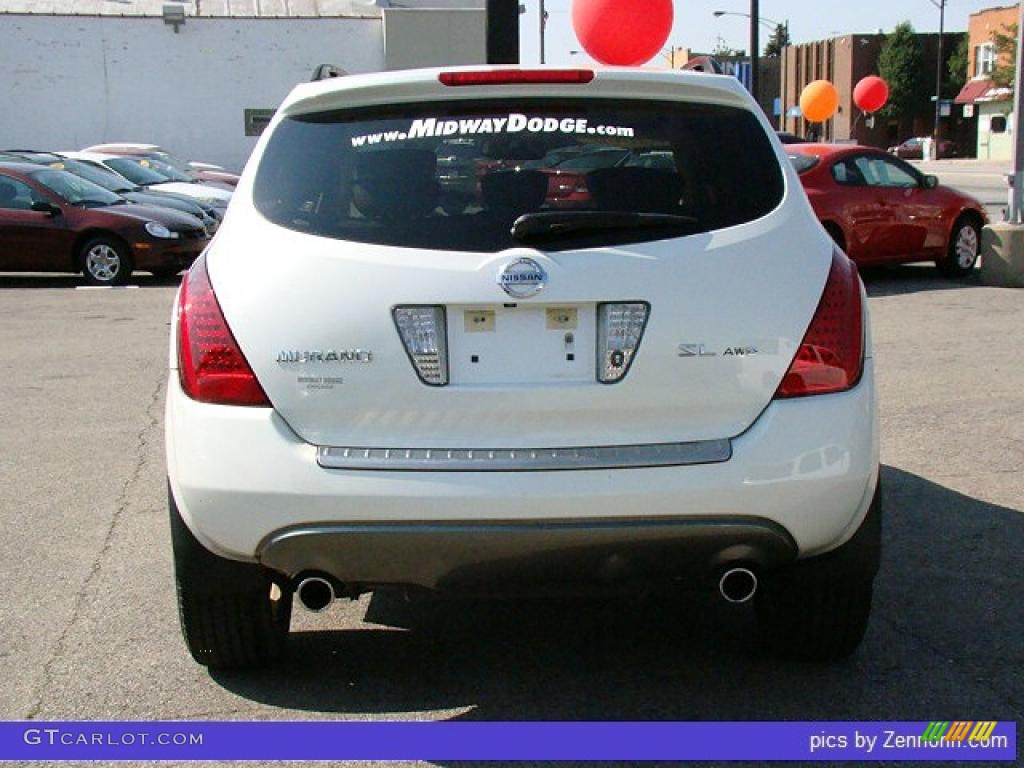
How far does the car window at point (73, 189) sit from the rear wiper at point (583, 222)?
583 inches

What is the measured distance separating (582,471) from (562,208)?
0.73 meters

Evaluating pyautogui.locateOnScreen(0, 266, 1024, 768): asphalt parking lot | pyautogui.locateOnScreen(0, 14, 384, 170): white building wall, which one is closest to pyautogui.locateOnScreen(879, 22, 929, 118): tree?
Answer: pyautogui.locateOnScreen(0, 14, 384, 170): white building wall

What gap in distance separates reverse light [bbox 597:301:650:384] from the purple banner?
1.02 m

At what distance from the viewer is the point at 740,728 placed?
151 inches

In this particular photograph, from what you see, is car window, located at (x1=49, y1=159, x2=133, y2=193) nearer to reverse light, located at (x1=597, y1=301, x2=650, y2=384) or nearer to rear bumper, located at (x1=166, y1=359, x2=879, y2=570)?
rear bumper, located at (x1=166, y1=359, x2=879, y2=570)

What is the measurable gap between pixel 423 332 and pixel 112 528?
298cm

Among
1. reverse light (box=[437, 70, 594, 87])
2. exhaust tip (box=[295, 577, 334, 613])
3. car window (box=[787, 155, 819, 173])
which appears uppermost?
reverse light (box=[437, 70, 594, 87])

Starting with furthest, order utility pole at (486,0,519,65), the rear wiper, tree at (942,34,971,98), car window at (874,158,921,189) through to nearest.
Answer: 1. tree at (942,34,971,98)
2. car window at (874,158,921,189)
3. utility pole at (486,0,519,65)
4. the rear wiper

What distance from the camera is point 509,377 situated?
3.57m

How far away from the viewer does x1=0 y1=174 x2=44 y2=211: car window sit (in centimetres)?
1720

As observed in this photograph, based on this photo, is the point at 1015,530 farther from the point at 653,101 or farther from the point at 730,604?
the point at 653,101

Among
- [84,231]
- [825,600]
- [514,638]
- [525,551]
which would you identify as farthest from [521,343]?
[84,231]

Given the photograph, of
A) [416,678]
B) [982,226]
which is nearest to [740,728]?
[416,678]

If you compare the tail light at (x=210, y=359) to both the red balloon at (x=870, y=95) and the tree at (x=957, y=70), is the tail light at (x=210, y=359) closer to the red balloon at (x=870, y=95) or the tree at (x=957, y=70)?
the red balloon at (x=870, y=95)
